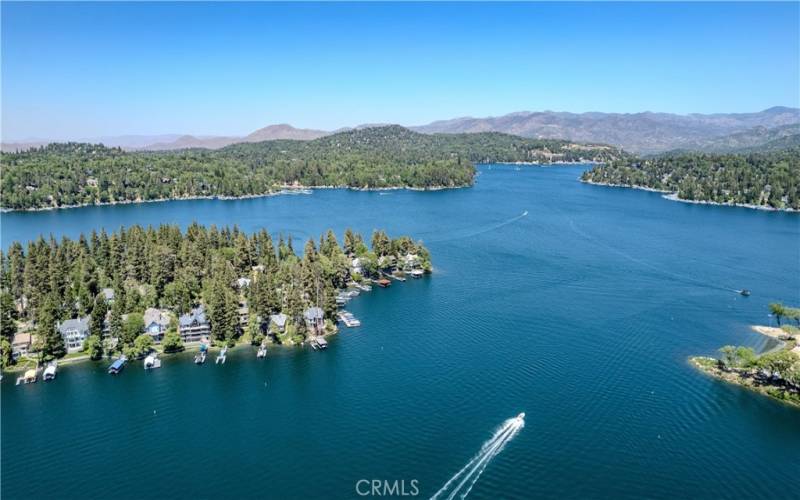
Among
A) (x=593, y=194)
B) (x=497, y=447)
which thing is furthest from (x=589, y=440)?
(x=593, y=194)

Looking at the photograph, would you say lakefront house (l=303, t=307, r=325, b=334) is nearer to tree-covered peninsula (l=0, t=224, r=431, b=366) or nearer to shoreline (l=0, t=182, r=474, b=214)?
tree-covered peninsula (l=0, t=224, r=431, b=366)

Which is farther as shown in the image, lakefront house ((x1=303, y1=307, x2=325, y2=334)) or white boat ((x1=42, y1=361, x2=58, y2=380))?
lakefront house ((x1=303, y1=307, x2=325, y2=334))

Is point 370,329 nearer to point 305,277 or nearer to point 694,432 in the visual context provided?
point 305,277

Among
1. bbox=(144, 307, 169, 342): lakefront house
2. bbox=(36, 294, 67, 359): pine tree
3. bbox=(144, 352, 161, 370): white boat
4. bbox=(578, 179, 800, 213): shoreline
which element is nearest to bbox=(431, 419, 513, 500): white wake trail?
bbox=(144, 352, 161, 370): white boat


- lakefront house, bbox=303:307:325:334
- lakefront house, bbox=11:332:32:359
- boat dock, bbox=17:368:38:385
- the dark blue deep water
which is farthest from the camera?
lakefront house, bbox=303:307:325:334

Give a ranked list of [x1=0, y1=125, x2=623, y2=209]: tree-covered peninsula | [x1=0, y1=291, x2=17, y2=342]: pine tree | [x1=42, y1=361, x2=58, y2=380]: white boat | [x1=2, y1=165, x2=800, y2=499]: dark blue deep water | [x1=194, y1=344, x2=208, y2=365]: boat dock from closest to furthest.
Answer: [x1=2, y1=165, x2=800, y2=499]: dark blue deep water < [x1=42, y1=361, x2=58, y2=380]: white boat < [x1=194, y1=344, x2=208, y2=365]: boat dock < [x1=0, y1=291, x2=17, y2=342]: pine tree < [x1=0, y1=125, x2=623, y2=209]: tree-covered peninsula

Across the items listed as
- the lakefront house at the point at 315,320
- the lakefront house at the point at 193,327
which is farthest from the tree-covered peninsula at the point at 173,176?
the lakefront house at the point at 315,320

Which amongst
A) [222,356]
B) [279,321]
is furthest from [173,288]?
[222,356]
